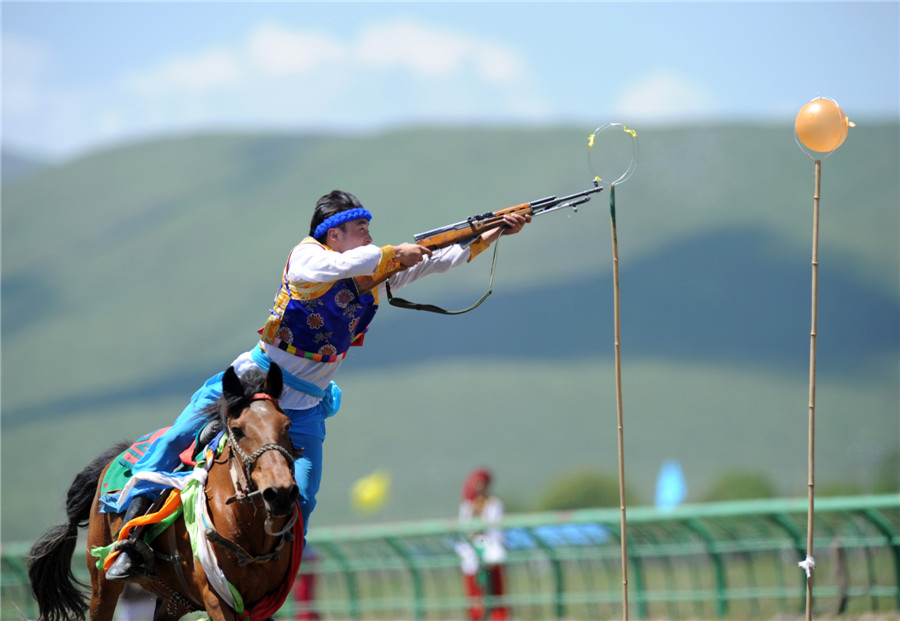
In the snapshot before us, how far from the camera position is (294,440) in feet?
22.1

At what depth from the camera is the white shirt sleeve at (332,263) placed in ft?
20.1

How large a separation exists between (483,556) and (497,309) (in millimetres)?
112952

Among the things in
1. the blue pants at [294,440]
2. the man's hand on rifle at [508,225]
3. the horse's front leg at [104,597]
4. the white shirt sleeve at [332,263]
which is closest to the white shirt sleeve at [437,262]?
the man's hand on rifle at [508,225]

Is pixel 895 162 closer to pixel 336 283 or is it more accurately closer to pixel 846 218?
pixel 846 218

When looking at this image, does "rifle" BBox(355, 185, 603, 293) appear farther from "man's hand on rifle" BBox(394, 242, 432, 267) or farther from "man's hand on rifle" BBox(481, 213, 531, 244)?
"man's hand on rifle" BBox(394, 242, 432, 267)

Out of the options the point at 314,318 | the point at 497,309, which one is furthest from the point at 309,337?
the point at 497,309

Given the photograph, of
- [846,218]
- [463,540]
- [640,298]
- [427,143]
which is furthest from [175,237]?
[463,540]

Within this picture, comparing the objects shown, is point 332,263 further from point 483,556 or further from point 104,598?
point 483,556

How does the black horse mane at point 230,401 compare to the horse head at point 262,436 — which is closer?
the horse head at point 262,436

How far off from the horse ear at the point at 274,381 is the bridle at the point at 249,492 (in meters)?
0.04

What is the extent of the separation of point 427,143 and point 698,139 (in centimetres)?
4096

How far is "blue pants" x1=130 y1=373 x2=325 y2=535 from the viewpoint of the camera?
22.1 ft

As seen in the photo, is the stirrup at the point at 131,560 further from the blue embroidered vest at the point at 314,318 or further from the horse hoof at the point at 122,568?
the blue embroidered vest at the point at 314,318

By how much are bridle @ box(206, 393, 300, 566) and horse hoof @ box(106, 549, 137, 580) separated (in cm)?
72
